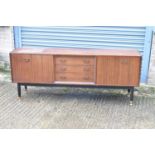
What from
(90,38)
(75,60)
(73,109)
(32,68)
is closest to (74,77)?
(75,60)

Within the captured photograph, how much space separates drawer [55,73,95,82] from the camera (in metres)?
3.59

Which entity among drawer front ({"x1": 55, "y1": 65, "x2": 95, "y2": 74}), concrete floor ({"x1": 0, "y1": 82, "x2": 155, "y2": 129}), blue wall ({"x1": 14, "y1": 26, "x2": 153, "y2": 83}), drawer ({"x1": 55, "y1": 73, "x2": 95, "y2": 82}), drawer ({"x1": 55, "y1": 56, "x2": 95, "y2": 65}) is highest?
blue wall ({"x1": 14, "y1": 26, "x2": 153, "y2": 83})

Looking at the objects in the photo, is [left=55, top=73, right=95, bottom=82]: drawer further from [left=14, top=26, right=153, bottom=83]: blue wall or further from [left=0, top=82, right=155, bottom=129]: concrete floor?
[left=14, top=26, right=153, bottom=83]: blue wall

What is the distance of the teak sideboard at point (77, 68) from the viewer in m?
3.47

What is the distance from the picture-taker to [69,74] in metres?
3.62

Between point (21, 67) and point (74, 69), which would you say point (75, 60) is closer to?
point (74, 69)

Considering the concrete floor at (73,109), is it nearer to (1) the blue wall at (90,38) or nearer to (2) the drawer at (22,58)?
(2) the drawer at (22,58)

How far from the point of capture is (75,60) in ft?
11.5

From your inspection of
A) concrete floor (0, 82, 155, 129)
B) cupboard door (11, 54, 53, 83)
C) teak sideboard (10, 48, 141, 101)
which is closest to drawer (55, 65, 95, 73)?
teak sideboard (10, 48, 141, 101)

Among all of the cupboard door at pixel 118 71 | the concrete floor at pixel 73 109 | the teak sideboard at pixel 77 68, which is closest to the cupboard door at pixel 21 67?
the teak sideboard at pixel 77 68

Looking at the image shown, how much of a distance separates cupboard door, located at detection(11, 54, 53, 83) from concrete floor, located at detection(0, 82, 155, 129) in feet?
1.20
